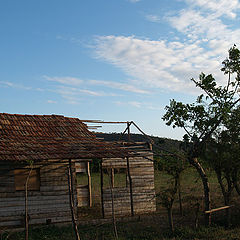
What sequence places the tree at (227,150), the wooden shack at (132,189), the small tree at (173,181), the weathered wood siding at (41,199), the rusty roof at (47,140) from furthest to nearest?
the wooden shack at (132,189), the weathered wood siding at (41,199), the tree at (227,150), the small tree at (173,181), the rusty roof at (47,140)

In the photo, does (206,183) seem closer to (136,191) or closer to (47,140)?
(136,191)

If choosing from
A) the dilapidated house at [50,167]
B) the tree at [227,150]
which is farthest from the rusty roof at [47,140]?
the tree at [227,150]

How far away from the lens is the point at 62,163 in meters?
15.0

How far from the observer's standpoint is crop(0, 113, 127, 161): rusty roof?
11586mm

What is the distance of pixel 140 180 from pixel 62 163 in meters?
4.42

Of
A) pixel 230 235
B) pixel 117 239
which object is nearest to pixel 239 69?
pixel 230 235

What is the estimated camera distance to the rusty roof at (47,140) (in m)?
11.6

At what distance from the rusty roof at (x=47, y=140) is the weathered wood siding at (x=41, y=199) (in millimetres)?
1273

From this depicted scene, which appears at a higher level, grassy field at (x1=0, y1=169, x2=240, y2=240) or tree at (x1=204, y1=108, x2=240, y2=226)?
tree at (x1=204, y1=108, x2=240, y2=226)

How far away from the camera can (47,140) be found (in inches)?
548

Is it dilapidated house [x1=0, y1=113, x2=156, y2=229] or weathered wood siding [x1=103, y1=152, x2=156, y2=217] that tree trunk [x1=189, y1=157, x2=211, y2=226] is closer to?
dilapidated house [x1=0, y1=113, x2=156, y2=229]

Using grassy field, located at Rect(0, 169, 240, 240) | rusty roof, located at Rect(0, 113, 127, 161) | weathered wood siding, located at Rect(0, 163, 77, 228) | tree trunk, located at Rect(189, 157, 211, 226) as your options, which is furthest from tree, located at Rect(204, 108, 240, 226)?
weathered wood siding, located at Rect(0, 163, 77, 228)

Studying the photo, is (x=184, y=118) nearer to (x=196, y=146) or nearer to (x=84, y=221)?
(x=196, y=146)

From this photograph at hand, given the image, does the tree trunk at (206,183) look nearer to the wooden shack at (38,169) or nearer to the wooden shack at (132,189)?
the wooden shack at (38,169)
